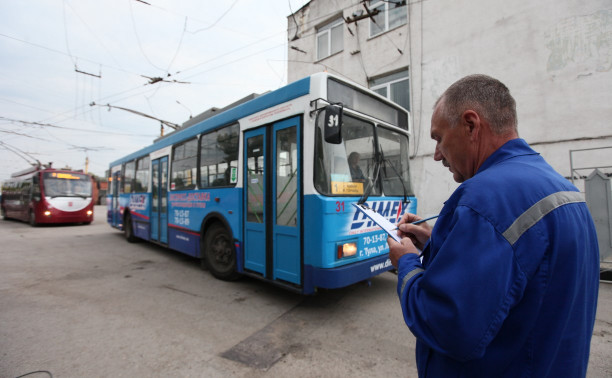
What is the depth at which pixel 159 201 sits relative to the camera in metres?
7.82

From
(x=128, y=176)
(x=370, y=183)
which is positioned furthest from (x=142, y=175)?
(x=370, y=183)

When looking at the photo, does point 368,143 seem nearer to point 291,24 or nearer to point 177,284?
point 177,284

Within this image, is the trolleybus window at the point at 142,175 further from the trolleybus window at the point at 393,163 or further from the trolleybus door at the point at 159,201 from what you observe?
the trolleybus window at the point at 393,163

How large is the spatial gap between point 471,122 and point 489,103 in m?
0.09

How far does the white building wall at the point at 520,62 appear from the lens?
6.61m

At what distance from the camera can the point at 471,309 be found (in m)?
0.85

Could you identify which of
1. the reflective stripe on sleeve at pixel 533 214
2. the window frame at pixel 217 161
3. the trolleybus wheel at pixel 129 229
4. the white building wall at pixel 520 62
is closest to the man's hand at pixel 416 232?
the reflective stripe on sleeve at pixel 533 214

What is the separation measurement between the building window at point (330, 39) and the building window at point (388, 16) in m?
1.51

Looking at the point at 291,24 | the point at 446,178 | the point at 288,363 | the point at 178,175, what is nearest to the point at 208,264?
the point at 178,175

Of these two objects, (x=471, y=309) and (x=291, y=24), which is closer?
(x=471, y=309)

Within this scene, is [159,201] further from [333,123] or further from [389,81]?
[389,81]

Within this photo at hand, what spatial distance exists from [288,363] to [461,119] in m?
2.65

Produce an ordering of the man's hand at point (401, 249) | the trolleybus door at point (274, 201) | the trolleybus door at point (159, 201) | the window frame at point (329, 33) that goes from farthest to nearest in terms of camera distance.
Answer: the window frame at point (329, 33)
the trolleybus door at point (159, 201)
the trolleybus door at point (274, 201)
the man's hand at point (401, 249)

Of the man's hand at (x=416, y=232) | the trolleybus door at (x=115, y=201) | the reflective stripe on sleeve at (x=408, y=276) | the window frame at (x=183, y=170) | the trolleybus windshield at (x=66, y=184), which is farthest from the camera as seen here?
the trolleybus windshield at (x=66, y=184)
